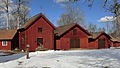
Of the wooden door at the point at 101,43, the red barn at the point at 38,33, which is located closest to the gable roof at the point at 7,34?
the red barn at the point at 38,33

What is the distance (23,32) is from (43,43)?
390 cm

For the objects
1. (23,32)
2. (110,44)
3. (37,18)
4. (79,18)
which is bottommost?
(110,44)

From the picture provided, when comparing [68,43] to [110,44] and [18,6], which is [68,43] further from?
[18,6]

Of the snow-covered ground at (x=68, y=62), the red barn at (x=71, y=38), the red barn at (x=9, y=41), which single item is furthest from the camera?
the red barn at (x=9, y=41)

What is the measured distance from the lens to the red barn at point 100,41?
3100cm

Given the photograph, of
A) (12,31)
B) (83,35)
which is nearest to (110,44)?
(83,35)

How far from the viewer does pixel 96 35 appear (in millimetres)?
31531

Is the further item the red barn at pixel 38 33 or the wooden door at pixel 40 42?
the wooden door at pixel 40 42

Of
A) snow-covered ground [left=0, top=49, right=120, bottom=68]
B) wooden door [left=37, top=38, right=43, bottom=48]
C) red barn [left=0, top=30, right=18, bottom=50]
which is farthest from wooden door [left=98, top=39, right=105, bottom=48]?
snow-covered ground [left=0, top=49, right=120, bottom=68]

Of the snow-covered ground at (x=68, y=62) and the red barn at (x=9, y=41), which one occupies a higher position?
the red barn at (x=9, y=41)

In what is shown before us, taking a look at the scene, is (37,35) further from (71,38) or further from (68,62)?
(68,62)

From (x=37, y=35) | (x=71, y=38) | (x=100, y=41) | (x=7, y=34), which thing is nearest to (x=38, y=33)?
(x=37, y=35)

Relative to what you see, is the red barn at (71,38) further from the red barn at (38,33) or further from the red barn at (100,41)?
the red barn at (100,41)

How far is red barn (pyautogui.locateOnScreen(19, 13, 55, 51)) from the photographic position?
82.8ft
